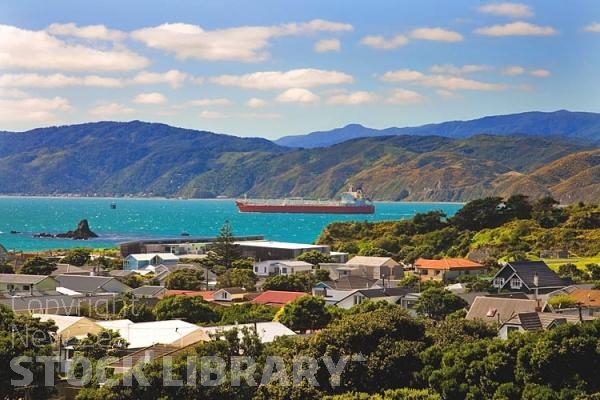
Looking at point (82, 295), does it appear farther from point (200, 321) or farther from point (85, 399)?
point (85, 399)

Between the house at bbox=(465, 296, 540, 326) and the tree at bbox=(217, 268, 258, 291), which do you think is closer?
the house at bbox=(465, 296, 540, 326)

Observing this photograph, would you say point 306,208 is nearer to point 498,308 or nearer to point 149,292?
point 149,292

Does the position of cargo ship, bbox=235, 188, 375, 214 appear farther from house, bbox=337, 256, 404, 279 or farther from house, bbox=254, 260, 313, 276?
house, bbox=337, 256, 404, 279

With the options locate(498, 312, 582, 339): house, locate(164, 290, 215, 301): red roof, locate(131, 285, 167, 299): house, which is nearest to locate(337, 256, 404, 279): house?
locate(164, 290, 215, 301): red roof

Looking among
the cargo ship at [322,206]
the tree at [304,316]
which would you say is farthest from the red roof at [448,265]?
the cargo ship at [322,206]

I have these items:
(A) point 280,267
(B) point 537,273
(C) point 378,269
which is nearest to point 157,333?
(B) point 537,273

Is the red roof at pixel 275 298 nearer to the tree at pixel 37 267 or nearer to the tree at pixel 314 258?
the tree at pixel 37 267
